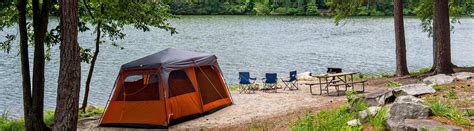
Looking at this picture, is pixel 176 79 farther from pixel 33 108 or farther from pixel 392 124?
pixel 392 124

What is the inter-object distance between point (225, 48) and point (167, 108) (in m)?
26.1

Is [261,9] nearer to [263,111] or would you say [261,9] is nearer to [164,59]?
[263,111]

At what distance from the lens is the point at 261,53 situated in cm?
3409

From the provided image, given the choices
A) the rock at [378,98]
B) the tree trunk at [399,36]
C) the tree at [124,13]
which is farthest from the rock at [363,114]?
the tree trunk at [399,36]

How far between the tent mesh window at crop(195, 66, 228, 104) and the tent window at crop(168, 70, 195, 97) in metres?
0.41

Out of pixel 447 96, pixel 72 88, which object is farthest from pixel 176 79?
pixel 447 96

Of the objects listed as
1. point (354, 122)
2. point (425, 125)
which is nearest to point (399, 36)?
point (354, 122)

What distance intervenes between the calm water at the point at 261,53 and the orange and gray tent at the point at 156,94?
6777 millimetres

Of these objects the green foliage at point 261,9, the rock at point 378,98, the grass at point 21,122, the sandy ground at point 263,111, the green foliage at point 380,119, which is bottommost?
the grass at point 21,122

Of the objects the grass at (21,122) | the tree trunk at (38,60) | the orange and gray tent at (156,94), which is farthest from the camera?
the grass at (21,122)

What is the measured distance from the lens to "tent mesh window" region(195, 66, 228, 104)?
1166 centimetres

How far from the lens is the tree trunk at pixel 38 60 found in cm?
912

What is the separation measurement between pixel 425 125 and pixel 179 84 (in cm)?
683

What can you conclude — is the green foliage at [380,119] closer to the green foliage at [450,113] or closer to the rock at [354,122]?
the rock at [354,122]
